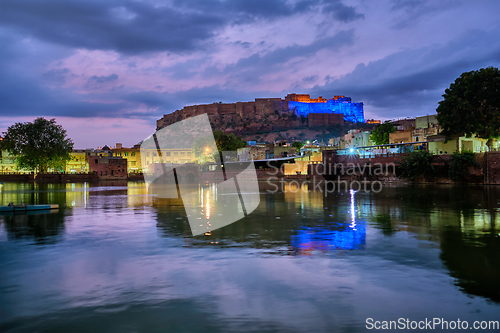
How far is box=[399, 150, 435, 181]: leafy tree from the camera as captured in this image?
40.5 meters

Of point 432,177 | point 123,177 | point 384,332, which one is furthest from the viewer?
point 123,177

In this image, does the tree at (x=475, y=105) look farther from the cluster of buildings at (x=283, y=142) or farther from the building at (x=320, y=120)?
the building at (x=320, y=120)

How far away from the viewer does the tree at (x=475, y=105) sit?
3694cm

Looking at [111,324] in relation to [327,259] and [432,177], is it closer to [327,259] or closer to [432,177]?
[327,259]

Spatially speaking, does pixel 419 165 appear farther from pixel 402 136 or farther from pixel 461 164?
pixel 402 136

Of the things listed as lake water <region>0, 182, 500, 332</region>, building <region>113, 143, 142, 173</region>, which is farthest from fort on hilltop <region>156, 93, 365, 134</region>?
lake water <region>0, 182, 500, 332</region>

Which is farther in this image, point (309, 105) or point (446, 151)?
point (309, 105)

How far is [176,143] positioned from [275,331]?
11886cm

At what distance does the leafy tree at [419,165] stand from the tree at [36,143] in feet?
214

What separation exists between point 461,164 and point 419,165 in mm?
4209

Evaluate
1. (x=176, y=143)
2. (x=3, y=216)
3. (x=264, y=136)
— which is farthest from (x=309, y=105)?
(x=3, y=216)

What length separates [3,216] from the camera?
15.2 m

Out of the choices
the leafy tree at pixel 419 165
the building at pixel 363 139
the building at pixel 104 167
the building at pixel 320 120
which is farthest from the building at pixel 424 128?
the building at pixel 320 120

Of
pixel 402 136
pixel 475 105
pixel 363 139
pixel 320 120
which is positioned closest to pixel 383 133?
pixel 363 139
